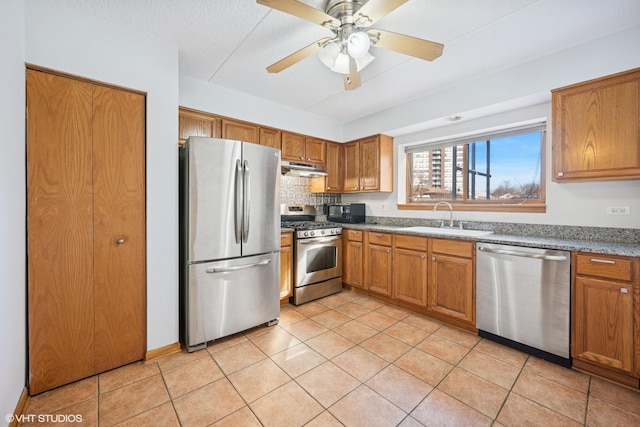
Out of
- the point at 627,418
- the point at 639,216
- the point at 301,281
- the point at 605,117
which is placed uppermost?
the point at 605,117

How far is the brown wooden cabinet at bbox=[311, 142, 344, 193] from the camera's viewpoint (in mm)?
4133

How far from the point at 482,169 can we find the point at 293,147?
2.41 metres

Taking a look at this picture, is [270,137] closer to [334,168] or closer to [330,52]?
[334,168]

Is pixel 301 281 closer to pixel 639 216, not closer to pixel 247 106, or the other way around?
pixel 247 106

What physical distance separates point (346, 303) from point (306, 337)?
0.95m

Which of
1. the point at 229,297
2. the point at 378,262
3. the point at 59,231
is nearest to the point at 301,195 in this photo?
the point at 378,262

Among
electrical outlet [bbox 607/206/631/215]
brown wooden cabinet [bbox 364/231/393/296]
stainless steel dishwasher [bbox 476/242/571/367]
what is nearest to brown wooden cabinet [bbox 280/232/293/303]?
brown wooden cabinet [bbox 364/231/393/296]

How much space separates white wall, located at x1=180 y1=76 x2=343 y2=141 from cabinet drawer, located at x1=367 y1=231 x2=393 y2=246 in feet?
5.56

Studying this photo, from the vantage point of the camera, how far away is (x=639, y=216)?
2.11 m

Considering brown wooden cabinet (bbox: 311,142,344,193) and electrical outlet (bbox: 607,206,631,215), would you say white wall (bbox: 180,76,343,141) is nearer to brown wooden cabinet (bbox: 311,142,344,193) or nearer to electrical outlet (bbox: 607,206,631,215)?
brown wooden cabinet (bbox: 311,142,344,193)

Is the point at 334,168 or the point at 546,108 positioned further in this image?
the point at 334,168

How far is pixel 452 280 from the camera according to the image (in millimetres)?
2658

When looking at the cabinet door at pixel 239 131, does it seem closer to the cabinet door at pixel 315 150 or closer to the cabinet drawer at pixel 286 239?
the cabinet door at pixel 315 150

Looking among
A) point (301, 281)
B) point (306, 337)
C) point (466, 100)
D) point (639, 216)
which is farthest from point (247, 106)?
point (639, 216)
